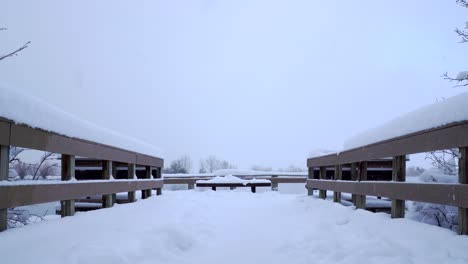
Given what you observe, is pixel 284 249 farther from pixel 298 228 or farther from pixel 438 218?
pixel 438 218

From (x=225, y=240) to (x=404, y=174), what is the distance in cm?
247

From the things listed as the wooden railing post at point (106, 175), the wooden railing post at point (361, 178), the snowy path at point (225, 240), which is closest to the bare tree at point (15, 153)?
the snowy path at point (225, 240)

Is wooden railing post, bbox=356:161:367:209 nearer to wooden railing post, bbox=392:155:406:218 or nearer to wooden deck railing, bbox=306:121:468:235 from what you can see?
wooden deck railing, bbox=306:121:468:235

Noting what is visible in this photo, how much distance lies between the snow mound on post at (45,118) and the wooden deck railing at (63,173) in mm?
66

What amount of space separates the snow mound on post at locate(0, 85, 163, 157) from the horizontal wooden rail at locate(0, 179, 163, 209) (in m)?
0.60

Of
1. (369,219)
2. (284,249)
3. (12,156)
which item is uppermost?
(12,156)

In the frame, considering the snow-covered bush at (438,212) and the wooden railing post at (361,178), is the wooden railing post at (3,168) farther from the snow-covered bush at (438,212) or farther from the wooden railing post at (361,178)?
the wooden railing post at (361,178)

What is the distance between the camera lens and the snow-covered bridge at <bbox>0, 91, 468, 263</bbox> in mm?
3342

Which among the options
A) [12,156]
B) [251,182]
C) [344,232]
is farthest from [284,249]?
[251,182]

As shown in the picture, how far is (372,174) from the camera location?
9.18 m

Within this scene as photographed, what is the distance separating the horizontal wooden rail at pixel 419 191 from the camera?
130 inches

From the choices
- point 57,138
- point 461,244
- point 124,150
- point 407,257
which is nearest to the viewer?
point 461,244

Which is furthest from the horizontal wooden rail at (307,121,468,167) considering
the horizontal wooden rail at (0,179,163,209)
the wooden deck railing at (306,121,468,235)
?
the horizontal wooden rail at (0,179,163,209)

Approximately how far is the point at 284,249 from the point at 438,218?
1.94 m
